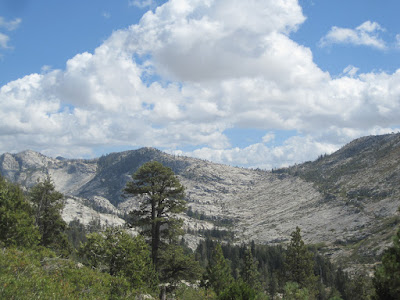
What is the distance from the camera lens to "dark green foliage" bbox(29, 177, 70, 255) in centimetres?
4531

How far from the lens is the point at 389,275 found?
19.7 m

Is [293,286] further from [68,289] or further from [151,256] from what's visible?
[68,289]

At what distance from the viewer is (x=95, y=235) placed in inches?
1471

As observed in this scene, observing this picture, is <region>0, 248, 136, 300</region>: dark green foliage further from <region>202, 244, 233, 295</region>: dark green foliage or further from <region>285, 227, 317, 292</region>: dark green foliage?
<region>285, 227, 317, 292</region>: dark green foliage

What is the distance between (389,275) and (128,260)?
21248 millimetres

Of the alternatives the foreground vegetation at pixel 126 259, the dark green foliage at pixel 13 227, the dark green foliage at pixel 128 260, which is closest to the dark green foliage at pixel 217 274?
the foreground vegetation at pixel 126 259

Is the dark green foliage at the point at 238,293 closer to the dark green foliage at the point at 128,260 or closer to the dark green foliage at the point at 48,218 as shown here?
the dark green foliage at the point at 128,260

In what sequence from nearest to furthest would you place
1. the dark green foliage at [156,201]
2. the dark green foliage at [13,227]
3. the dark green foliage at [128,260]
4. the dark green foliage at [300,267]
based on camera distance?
the dark green foliage at [128,260] < the dark green foliage at [156,201] < the dark green foliage at [13,227] < the dark green foliage at [300,267]

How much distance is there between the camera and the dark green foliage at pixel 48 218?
149 feet

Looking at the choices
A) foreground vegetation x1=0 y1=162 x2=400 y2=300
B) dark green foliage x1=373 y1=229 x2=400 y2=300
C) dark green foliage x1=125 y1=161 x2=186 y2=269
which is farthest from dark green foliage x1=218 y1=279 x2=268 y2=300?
dark green foliage x1=125 y1=161 x2=186 y2=269

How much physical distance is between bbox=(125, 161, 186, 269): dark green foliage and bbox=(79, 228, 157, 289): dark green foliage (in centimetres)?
190

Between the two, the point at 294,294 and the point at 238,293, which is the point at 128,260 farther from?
the point at 294,294

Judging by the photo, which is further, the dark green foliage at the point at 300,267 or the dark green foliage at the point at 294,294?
the dark green foliage at the point at 300,267

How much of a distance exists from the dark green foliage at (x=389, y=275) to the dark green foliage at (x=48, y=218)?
133 ft
